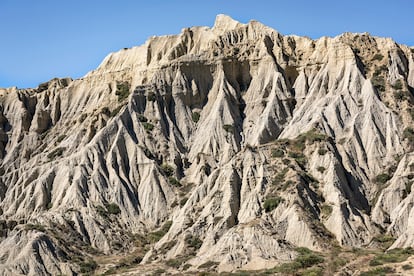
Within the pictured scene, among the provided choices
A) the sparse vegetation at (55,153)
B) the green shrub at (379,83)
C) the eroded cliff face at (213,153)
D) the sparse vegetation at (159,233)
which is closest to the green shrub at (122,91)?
the eroded cliff face at (213,153)

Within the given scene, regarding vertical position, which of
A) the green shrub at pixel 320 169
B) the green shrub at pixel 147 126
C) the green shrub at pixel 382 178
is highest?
the green shrub at pixel 147 126

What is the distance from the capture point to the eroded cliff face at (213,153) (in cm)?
8350

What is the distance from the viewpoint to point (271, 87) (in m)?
107

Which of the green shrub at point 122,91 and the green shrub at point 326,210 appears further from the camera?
the green shrub at point 122,91

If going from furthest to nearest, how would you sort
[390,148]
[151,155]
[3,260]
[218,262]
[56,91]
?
[56,91]
[151,155]
[390,148]
[3,260]
[218,262]

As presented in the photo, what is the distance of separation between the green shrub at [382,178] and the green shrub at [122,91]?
3232 centimetres

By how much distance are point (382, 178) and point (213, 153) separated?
1965 centimetres

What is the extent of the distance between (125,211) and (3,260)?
46.2 ft

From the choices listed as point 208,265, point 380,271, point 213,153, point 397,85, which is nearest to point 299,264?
point 380,271

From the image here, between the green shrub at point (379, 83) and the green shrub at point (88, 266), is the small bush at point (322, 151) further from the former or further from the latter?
the green shrub at point (88, 266)

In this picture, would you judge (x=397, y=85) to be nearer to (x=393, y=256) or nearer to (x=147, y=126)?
(x=147, y=126)

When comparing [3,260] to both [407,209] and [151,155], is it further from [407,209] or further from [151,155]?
[407,209]

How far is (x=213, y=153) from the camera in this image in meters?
101

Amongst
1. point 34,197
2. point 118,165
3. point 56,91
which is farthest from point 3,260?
point 56,91
